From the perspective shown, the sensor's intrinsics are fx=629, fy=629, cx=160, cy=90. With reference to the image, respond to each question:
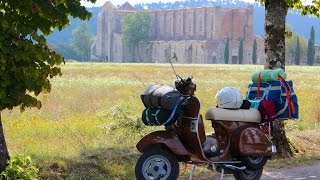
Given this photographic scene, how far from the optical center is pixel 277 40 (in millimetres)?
12445

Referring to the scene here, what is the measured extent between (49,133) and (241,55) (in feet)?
412

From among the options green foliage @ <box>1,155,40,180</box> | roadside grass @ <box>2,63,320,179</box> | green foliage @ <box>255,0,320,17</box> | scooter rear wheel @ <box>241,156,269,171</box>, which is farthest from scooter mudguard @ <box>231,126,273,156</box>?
green foliage @ <box>255,0,320,17</box>

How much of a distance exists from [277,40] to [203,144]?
202 inches

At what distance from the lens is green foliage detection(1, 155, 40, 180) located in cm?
809

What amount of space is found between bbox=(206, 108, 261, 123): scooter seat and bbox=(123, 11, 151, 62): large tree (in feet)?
467

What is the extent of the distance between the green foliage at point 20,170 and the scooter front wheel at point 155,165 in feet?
5.18

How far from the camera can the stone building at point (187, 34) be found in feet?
479

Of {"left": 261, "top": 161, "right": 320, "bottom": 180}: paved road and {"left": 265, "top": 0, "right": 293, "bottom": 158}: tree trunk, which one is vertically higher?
{"left": 265, "top": 0, "right": 293, "bottom": 158}: tree trunk

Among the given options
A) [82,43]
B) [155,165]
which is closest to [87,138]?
[155,165]

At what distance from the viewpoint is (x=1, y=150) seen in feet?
27.3

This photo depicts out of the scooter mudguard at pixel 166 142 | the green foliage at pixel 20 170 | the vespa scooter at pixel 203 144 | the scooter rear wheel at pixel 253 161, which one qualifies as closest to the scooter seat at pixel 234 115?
the vespa scooter at pixel 203 144

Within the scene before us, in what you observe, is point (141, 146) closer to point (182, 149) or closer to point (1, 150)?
point (182, 149)

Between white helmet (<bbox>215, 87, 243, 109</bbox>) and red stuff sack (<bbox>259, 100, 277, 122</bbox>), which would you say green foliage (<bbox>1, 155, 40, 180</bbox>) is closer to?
white helmet (<bbox>215, 87, 243, 109</bbox>)

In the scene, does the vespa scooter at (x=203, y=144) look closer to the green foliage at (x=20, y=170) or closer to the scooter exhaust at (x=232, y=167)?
the scooter exhaust at (x=232, y=167)
